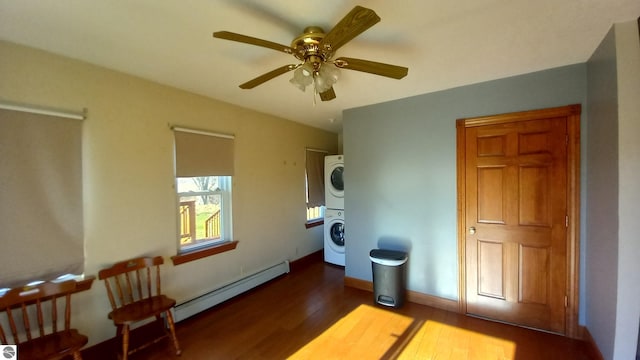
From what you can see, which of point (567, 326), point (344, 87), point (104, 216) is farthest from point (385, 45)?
point (567, 326)

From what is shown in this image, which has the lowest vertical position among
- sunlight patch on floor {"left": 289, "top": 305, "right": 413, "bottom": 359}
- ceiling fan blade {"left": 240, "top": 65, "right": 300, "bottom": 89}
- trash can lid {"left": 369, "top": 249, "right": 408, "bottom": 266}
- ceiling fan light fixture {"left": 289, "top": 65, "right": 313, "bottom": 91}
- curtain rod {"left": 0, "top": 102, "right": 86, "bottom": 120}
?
sunlight patch on floor {"left": 289, "top": 305, "right": 413, "bottom": 359}

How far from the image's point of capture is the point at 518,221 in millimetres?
2332

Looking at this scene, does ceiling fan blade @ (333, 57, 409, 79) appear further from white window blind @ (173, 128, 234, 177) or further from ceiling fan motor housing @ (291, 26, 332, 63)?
white window blind @ (173, 128, 234, 177)

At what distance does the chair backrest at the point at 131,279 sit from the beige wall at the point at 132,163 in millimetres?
88

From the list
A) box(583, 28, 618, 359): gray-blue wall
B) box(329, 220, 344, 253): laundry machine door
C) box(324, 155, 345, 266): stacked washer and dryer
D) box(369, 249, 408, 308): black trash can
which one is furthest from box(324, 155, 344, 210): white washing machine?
box(583, 28, 618, 359): gray-blue wall

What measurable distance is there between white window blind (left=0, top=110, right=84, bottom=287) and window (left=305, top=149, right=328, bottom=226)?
9.40 ft

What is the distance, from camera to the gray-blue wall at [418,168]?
234 cm

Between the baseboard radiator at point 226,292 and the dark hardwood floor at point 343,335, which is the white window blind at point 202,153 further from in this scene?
the dark hardwood floor at point 343,335

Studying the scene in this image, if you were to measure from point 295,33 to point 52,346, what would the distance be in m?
2.48

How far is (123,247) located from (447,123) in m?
3.30

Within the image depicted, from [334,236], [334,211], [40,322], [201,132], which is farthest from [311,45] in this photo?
[334,236]

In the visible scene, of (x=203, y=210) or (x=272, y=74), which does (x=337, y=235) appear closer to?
(x=203, y=210)

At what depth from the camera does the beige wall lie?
1833mm

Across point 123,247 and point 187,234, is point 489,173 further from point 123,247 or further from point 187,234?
point 123,247
